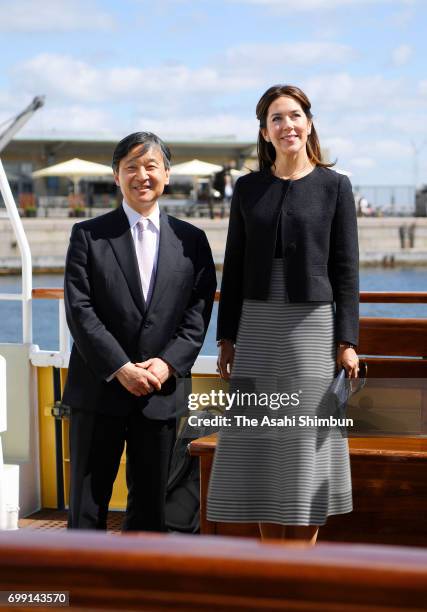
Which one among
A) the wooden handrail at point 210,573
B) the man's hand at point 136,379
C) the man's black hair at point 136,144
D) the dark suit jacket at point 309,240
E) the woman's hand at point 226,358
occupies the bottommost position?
the wooden handrail at point 210,573

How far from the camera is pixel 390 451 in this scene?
3.23m

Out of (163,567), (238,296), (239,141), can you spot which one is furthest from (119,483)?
(239,141)

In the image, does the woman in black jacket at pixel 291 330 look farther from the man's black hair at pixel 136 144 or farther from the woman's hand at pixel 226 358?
the man's black hair at pixel 136 144

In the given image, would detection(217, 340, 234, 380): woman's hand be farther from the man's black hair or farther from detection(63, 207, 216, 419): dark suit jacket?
the man's black hair

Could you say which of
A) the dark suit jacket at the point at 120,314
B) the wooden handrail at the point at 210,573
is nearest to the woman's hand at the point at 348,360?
the dark suit jacket at the point at 120,314

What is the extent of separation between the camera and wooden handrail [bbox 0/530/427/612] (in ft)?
3.80

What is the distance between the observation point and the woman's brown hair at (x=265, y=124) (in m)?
2.97

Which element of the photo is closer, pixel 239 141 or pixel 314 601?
pixel 314 601

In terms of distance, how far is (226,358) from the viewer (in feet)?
10.4

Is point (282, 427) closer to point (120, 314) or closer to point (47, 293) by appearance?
point (120, 314)

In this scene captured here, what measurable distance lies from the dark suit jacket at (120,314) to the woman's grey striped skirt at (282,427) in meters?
0.26

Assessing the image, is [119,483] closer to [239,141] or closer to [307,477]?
[307,477]

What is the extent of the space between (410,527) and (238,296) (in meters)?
0.94

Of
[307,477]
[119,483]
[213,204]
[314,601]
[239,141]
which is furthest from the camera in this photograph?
[239,141]
